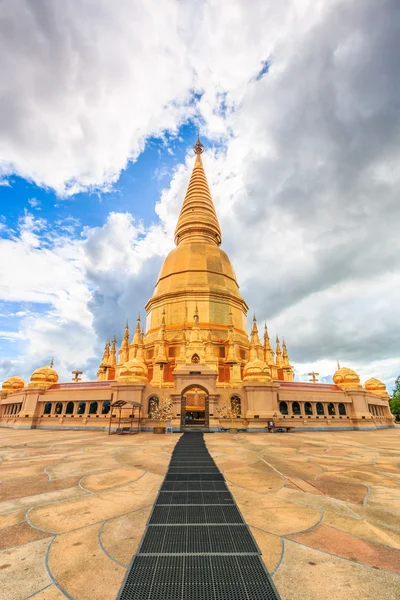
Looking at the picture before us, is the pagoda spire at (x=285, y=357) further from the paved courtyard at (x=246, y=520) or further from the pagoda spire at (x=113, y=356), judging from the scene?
the paved courtyard at (x=246, y=520)

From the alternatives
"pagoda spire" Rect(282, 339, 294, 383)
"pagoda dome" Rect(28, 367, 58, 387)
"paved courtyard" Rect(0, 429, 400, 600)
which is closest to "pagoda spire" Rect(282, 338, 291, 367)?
"pagoda spire" Rect(282, 339, 294, 383)

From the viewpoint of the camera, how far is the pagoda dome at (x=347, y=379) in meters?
29.9

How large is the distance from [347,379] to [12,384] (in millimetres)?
37099

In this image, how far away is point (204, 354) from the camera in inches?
1241

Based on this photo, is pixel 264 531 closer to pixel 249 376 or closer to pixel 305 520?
pixel 305 520

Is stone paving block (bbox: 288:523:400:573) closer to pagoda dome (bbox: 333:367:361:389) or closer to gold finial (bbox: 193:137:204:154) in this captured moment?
pagoda dome (bbox: 333:367:361:389)

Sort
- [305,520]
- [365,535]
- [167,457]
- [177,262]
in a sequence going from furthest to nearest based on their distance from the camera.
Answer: [177,262] → [167,457] → [305,520] → [365,535]

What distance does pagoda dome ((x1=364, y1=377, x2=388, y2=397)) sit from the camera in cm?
3509

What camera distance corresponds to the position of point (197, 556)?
3729mm

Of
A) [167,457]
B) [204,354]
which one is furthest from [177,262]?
[167,457]

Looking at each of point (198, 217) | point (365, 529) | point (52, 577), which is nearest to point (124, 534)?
point (52, 577)

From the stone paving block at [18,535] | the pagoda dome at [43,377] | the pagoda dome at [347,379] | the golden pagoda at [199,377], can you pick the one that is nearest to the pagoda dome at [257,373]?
the golden pagoda at [199,377]

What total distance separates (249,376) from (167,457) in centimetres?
1605

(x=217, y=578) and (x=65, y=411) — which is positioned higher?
(x=65, y=411)
